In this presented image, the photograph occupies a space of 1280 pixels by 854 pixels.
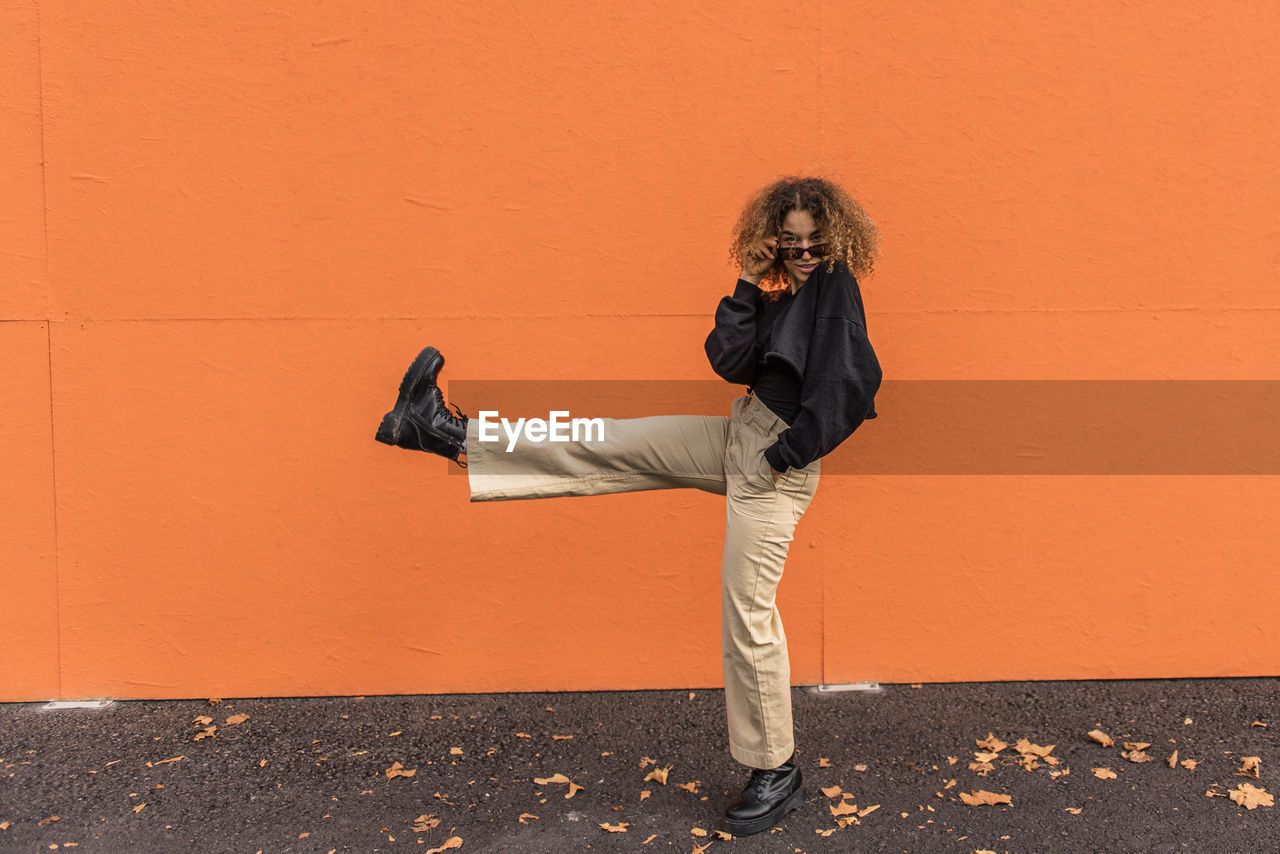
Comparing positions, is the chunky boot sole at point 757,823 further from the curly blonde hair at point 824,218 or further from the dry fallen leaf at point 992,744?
the curly blonde hair at point 824,218

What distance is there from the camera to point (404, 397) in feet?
9.62

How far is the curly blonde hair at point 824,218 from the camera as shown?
270 centimetres

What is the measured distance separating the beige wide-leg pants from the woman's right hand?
0.38m

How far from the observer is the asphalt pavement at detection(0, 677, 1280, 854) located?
2.81 meters

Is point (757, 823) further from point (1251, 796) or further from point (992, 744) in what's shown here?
point (1251, 796)

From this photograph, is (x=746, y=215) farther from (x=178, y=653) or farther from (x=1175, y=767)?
(x=178, y=653)

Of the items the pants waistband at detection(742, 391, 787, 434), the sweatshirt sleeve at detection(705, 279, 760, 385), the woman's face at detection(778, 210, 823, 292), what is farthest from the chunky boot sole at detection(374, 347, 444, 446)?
the woman's face at detection(778, 210, 823, 292)

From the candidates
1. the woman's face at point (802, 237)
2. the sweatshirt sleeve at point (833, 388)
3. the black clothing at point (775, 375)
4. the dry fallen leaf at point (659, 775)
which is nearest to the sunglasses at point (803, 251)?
the woman's face at point (802, 237)

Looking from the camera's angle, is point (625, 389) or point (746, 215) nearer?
point (746, 215)

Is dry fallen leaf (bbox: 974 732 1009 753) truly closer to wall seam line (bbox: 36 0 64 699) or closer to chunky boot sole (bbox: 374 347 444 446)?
chunky boot sole (bbox: 374 347 444 446)

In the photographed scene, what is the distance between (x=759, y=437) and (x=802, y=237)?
599mm

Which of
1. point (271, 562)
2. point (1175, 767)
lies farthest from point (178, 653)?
point (1175, 767)

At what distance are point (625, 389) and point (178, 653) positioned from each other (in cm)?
210

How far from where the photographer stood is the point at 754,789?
288cm
